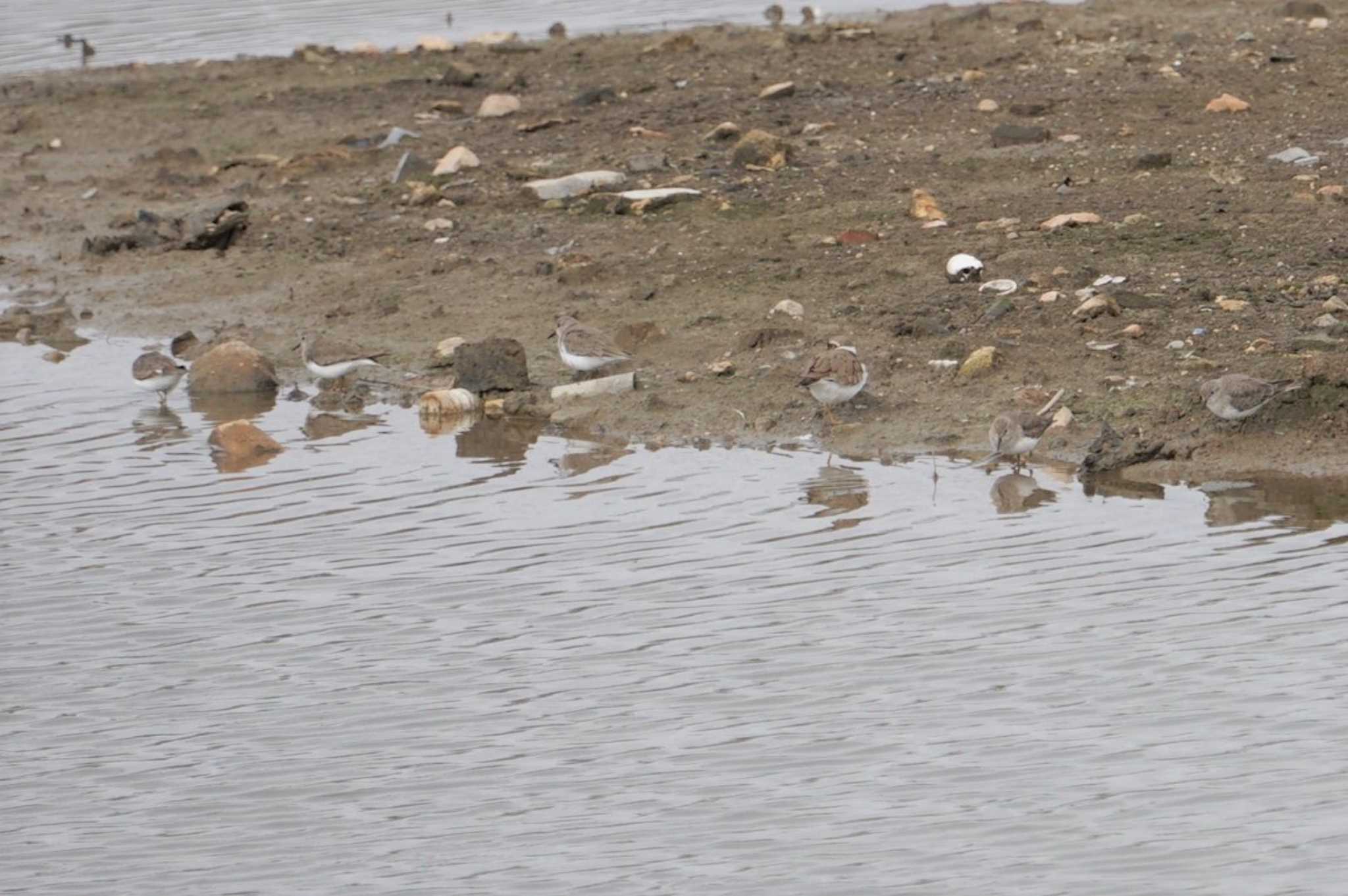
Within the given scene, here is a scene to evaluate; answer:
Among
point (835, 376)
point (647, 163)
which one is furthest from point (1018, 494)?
point (647, 163)

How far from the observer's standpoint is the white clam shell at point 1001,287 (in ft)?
38.9

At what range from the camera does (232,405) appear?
12414mm

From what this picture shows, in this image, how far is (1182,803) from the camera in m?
6.19

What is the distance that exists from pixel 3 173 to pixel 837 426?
11.3 metres

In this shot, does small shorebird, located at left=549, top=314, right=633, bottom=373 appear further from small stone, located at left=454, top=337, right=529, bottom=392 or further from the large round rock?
the large round rock

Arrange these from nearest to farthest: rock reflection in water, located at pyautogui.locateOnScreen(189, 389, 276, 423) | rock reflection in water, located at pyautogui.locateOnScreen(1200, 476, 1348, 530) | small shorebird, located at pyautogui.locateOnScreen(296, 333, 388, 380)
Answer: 1. rock reflection in water, located at pyautogui.locateOnScreen(1200, 476, 1348, 530)
2. rock reflection in water, located at pyautogui.locateOnScreen(189, 389, 276, 423)
3. small shorebird, located at pyautogui.locateOnScreen(296, 333, 388, 380)

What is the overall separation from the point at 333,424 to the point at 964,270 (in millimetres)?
3616

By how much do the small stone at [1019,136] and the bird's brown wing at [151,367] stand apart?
6013mm

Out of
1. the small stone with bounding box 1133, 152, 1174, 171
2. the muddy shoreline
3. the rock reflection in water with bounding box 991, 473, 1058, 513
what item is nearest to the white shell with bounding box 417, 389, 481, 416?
the muddy shoreline

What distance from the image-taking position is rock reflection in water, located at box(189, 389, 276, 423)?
39.8 feet

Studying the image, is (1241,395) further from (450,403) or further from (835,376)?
(450,403)

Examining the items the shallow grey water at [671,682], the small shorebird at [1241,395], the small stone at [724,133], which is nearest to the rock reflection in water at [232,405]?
the shallow grey water at [671,682]

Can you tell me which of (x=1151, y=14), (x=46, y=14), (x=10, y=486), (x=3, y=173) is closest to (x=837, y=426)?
(x=10, y=486)

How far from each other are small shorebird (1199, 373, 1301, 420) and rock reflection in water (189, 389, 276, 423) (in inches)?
208
